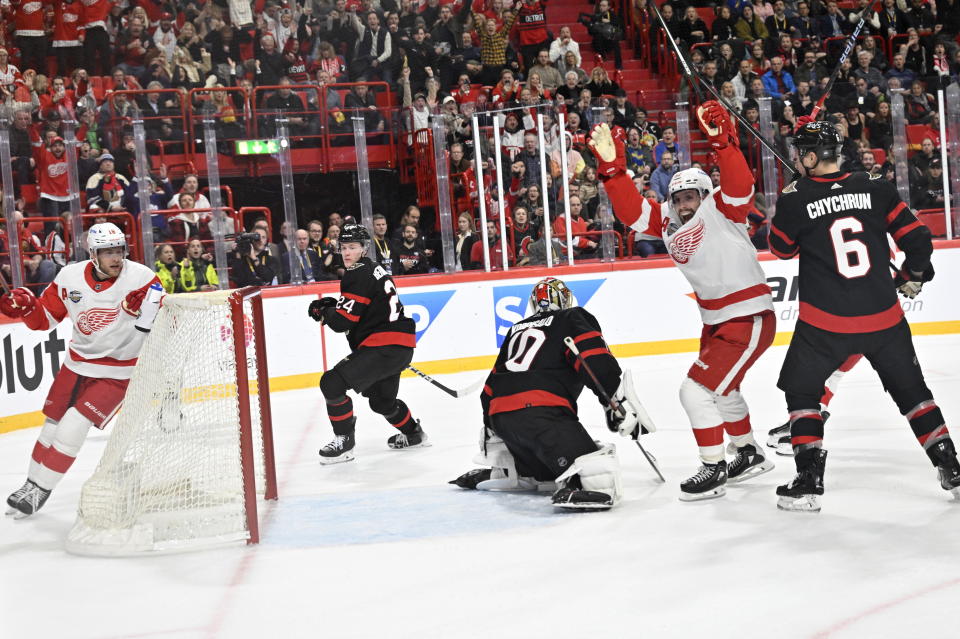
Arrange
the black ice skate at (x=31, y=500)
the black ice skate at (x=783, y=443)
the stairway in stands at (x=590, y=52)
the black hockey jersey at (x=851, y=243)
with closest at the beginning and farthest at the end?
the black hockey jersey at (x=851, y=243) → the black ice skate at (x=31, y=500) → the black ice skate at (x=783, y=443) → the stairway in stands at (x=590, y=52)

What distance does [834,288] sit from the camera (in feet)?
13.5

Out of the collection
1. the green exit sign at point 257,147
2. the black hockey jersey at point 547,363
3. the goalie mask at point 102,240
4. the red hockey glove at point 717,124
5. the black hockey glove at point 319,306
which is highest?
the green exit sign at point 257,147

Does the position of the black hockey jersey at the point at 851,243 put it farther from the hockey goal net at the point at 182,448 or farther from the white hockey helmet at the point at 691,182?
the hockey goal net at the point at 182,448

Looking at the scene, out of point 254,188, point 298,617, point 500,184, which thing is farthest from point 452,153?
point 298,617

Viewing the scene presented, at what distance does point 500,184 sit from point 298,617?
242 inches

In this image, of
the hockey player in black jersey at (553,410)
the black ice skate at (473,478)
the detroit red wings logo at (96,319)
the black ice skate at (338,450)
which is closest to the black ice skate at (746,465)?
the hockey player in black jersey at (553,410)

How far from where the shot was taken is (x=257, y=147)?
8.72 metres

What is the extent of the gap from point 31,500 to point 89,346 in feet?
2.36

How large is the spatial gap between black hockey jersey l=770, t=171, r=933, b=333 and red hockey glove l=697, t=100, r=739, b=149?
397 mm

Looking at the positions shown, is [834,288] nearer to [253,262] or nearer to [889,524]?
[889,524]

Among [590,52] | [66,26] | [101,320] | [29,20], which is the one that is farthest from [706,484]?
[590,52]

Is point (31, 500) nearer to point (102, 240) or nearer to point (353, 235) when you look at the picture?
point (102, 240)

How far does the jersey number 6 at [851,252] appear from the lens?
161 inches

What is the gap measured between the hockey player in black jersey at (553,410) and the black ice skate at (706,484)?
0.96 ft
